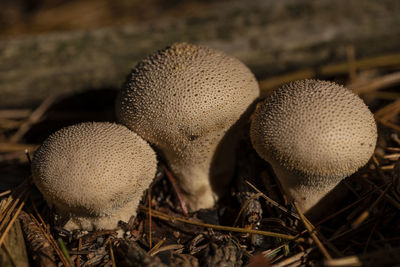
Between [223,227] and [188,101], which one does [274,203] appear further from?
[188,101]

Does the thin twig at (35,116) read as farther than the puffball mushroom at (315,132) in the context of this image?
Yes

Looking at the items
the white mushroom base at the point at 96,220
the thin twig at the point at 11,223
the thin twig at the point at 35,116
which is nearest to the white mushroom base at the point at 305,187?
the white mushroom base at the point at 96,220

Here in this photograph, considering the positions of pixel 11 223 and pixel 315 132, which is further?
pixel 11 223

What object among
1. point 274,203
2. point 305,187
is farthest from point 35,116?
point 305,187

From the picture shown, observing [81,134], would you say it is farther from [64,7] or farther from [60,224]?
[64,7]

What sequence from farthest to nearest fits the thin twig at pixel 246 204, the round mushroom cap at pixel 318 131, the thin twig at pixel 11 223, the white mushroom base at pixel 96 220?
the thin twig at pixel 246 204 → the white mushroom base at pixel 96 220 → the thin twig at pixel 11 223 → the round mushroom cap at pixel 318 131

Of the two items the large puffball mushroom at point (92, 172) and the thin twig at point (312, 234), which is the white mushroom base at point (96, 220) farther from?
the thin twig at point (312, 234)

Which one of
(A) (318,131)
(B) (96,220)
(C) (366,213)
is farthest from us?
(B) (96,220)
